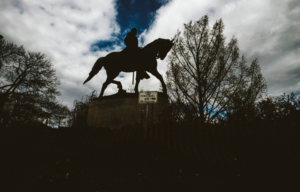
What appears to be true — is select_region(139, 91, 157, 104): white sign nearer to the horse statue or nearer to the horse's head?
the horse statue

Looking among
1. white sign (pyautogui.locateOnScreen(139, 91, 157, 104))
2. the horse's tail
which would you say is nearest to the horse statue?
the horse's tail

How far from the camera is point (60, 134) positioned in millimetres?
4875

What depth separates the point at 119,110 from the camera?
6.29 meters

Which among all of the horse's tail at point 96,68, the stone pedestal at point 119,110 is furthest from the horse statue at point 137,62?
the stone pedestal at point 119,110

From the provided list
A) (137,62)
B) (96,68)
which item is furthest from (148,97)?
(96,68)

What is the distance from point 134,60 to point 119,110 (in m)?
2.32

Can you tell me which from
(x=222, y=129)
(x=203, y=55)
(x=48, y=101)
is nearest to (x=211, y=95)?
(x=203, y=55)

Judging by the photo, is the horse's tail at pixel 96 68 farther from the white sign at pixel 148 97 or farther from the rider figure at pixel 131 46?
the white sign at pixel 148 97

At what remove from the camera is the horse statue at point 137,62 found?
6805mm

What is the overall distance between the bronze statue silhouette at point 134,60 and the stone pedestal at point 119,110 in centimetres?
55

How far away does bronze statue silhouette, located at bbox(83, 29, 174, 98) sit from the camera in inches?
268

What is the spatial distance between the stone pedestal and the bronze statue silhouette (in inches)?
21.6

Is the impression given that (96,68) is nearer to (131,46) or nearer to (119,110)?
(131,46)

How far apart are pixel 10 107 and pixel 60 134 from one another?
3.45 m
